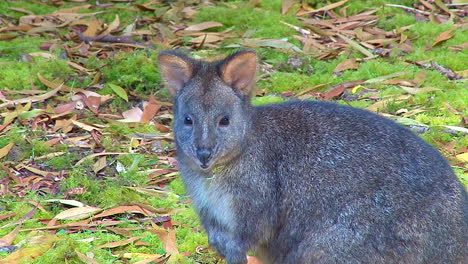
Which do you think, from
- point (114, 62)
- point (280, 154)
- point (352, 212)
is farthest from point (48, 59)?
point (352, 212)

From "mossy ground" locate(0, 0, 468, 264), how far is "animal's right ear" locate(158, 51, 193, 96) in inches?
46.5

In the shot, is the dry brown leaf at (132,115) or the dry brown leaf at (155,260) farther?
the dry brown leaf at (132,115)

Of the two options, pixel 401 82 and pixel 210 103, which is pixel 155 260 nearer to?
pixel 210 103

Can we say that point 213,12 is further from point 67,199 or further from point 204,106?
point 204,106

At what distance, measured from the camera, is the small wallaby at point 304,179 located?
15.4 feet

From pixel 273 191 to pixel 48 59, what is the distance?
413 centimetres

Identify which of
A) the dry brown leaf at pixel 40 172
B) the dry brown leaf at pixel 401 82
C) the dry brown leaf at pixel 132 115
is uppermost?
the dry brown leaf at pixel 40 172

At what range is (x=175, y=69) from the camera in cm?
522

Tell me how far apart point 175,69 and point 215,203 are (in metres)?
0.89

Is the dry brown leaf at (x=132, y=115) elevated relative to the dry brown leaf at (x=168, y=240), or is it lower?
lower

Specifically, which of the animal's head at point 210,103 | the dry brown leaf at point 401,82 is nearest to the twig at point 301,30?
the dry brown leaf at point 401,82

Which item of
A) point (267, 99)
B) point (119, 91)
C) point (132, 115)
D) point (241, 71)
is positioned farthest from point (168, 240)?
point (119, 91)

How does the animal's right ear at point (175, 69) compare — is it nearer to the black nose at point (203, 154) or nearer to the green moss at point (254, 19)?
the black nose at point (203, 154)

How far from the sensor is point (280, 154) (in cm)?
513
